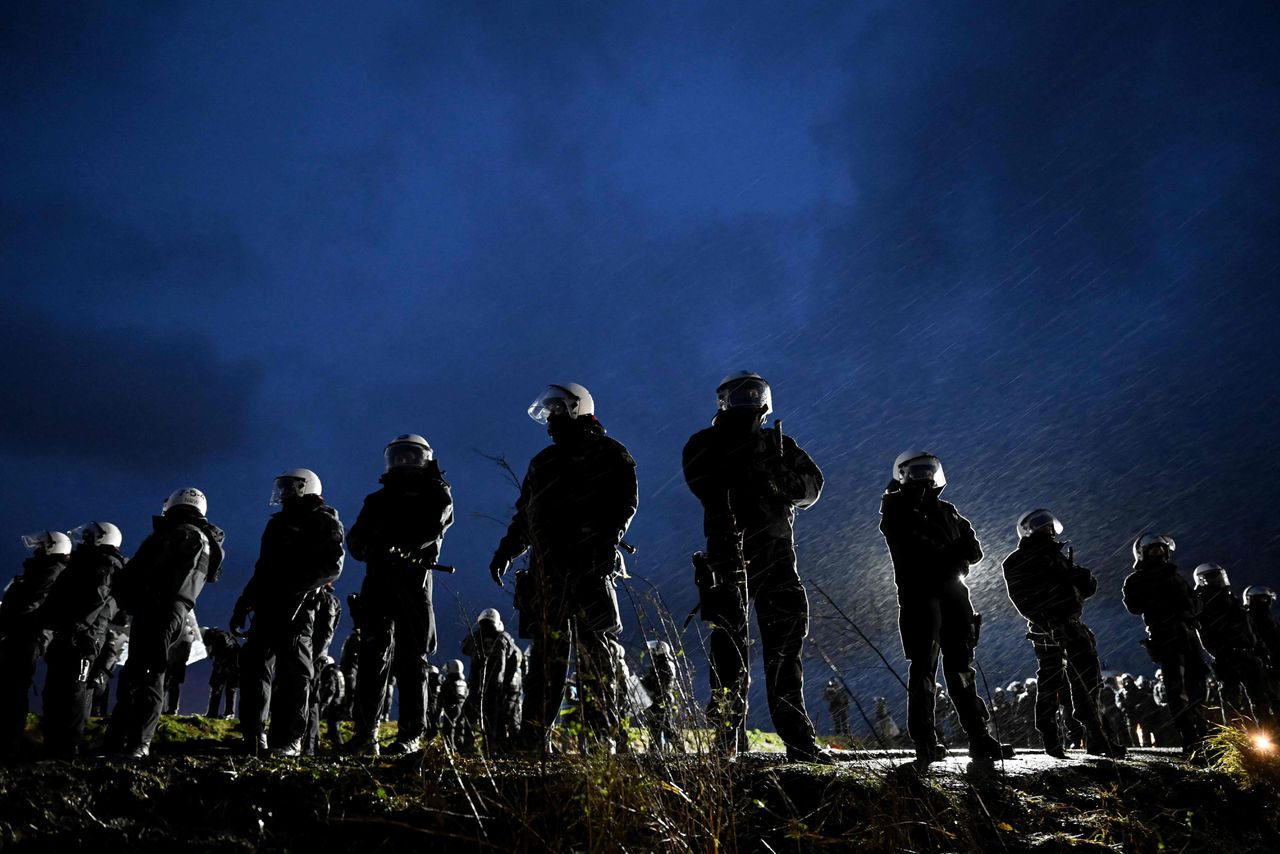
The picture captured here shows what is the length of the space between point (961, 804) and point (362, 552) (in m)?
4.60

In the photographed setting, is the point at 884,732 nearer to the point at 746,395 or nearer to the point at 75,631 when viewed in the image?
the point at 746,395

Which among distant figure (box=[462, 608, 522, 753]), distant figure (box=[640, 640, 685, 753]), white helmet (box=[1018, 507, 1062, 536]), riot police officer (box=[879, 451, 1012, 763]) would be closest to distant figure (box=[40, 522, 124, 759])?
distant figure (box=[640, 640, 685, 753])

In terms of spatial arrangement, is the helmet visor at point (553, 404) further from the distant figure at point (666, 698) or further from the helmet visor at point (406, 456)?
the distant figure at point (666, 698)

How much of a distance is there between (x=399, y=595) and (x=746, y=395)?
3.11 m

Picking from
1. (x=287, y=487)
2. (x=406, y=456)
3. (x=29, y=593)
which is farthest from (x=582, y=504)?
(x=29, y=593)

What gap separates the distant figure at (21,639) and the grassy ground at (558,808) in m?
3.88

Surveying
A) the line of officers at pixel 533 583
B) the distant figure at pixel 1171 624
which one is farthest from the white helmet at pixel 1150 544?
the line of officers at pixel 533 583

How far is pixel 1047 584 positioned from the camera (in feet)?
25.6


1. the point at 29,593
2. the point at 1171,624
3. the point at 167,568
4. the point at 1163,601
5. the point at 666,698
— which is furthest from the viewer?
the point at 1163,601

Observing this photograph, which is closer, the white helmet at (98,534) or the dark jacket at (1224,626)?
the white helmet at (98,534)

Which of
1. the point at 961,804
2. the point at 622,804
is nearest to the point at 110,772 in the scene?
the point at 622,804

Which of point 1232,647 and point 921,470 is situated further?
point 1232,647

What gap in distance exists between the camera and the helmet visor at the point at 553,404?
5.98 metres

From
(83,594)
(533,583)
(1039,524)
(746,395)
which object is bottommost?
(533,583)
